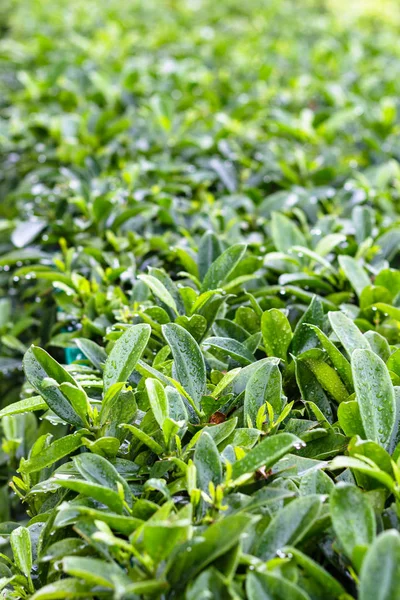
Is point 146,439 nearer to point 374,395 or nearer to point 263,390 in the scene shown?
point 263,390

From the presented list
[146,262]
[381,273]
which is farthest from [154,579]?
[146,262]

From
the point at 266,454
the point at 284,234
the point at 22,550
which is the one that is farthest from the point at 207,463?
the point at 284,234

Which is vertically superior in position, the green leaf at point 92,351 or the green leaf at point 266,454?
the green leaf at point 266,454

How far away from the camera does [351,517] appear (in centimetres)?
132

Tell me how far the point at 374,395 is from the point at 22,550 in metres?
0.89

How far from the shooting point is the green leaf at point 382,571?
115cm

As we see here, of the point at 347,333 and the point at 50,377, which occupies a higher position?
the point at 347,333

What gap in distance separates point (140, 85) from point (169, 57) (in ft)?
3.12

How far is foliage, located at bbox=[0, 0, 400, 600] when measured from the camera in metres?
1.33

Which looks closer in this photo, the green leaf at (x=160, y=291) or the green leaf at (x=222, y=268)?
the green leaf at (x=160, y=291)

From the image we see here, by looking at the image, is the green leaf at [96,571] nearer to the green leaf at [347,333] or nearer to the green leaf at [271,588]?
the green leaf at [271,588]

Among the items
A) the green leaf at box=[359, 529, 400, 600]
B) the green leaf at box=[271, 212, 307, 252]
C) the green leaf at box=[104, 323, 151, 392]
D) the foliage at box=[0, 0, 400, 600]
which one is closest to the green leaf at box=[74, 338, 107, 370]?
the foliage at box=[0, 0, 400, 600]

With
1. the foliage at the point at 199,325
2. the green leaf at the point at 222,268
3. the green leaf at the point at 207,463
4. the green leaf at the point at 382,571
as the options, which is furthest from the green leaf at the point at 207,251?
the green leaf at the point at 382,571

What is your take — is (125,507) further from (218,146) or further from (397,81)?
(397,81)
